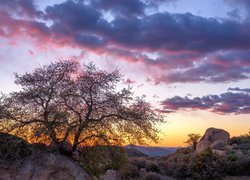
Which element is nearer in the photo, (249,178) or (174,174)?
(249,178)

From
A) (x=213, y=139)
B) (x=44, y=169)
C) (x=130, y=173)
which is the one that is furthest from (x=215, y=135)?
(x=44, y=169)

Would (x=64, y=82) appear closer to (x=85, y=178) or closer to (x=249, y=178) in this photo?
(x=85, y=178)

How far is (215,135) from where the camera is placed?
51.0 metres

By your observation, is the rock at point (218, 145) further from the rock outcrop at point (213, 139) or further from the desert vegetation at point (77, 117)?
the desert vegetation at point (77, 117)

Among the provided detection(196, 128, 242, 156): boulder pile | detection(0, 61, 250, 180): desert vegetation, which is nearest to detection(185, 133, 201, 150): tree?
detection(196, 128, 242, 156): boulder pile

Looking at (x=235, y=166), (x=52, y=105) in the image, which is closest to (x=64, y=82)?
(x=52, y=105)

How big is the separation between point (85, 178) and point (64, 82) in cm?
509

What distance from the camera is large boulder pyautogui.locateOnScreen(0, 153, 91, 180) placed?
1770 centimetres

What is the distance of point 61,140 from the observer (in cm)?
1978

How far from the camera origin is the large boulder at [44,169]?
17703mm

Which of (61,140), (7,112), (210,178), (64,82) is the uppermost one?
(64,82)

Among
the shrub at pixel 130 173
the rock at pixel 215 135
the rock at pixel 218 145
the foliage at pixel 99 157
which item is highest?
the rock at pixel 215 135

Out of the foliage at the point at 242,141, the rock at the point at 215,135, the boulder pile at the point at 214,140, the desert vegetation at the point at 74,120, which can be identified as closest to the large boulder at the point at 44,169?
the desert vegetation at the point at 74,120

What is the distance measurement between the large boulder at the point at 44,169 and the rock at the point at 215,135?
34.3 metres
